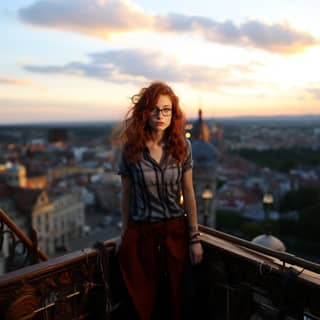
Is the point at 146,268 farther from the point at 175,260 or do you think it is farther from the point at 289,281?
the point at 289,281

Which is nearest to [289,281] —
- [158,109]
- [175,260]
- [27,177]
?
[175,260]

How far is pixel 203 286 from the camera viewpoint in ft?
8.15

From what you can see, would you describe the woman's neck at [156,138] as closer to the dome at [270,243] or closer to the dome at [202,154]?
the dome at [270,243]

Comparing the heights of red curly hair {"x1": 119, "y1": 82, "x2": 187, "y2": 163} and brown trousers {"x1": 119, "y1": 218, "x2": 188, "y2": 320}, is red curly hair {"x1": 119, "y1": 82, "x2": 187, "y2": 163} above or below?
above

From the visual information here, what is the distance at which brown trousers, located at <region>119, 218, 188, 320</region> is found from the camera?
7.54ft

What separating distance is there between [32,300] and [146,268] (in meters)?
0.71

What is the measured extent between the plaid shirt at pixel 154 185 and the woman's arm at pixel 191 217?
0.05 m

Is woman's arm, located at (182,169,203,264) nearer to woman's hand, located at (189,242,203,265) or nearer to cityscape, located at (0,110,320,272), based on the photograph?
woman's hand, located at (189,242,203,265)

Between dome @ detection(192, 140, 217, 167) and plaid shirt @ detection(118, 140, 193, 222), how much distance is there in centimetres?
1266

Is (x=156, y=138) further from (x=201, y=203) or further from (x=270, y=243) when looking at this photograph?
(x=201, y=203)

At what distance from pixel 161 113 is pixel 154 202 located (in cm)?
58

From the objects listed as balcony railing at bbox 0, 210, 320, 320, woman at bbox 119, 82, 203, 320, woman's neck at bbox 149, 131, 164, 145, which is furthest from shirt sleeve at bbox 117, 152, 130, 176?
balcony railing at bbox 0, 210, 320, 320

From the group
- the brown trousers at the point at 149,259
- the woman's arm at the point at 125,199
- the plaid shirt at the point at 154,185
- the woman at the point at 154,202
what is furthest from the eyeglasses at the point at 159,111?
the brown trousers at the point at 149,259

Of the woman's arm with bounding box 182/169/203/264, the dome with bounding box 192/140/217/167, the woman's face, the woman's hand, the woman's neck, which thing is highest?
the woman's face
